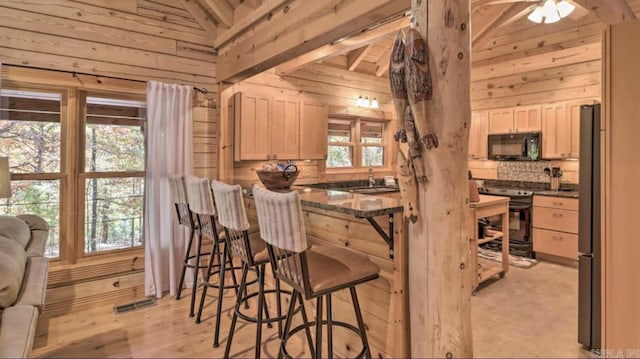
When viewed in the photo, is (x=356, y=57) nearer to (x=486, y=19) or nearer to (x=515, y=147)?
(x=486, y=19)

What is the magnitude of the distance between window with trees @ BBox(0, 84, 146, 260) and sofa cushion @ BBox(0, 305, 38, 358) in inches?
88.4

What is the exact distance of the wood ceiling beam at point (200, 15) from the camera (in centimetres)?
373

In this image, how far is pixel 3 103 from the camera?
2959 millimetres

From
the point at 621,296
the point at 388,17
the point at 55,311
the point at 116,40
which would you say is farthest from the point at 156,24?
the point at 621,296

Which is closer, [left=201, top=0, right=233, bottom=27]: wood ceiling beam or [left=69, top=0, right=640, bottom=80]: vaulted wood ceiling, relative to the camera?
[left=69, top=0, right=640, bottom=80]: vaulted wood ceiling

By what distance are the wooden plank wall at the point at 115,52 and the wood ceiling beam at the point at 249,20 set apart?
9.6 inches

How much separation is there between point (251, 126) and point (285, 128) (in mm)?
490

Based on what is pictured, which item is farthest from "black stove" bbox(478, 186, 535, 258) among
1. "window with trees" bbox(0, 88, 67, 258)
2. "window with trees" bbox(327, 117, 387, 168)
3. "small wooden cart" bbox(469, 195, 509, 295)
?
"window with trees" bbox(0, 88, 67, 258)

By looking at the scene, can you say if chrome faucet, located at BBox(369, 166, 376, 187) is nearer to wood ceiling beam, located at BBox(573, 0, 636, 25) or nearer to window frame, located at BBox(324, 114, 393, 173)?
window frame, located at BBox(324, 114, 393, 173)

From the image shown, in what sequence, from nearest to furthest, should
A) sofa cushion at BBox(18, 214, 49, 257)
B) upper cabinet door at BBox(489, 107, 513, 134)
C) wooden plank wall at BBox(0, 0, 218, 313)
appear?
sofa cushion at BBox(18, 214, 49, 257) → wooden plank wall at BBox(0, 0, 218, 313) → upper cabinet door at BBox(489, 107, 513, 134)

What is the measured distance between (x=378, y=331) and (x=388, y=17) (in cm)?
188

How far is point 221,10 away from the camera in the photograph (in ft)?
12.0

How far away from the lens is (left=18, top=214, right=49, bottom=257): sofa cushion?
6.76 feet

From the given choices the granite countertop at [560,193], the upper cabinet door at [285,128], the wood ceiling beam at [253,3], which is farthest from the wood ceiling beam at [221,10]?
the granite countertop at [560,193]
